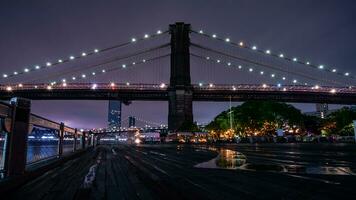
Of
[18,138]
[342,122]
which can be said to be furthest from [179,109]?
[18,138]

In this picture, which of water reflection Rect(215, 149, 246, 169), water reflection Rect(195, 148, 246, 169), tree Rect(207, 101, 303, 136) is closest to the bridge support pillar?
tree Rect(207, 101, 303, 136)

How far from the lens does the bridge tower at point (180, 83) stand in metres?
102

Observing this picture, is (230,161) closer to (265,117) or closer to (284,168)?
(284,168)

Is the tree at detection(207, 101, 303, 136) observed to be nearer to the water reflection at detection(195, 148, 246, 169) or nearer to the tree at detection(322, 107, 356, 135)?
the tree at detection(322, 107, 356, 135)

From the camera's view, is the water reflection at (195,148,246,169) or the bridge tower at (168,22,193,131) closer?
the water reflection at (195,148,246,169)

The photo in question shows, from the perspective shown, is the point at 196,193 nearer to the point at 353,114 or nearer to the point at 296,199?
the point at 296,199

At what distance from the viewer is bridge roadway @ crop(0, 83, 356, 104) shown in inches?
4311

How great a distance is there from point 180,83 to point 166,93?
9770 mm

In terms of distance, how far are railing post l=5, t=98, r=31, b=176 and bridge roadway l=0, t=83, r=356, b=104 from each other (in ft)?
318

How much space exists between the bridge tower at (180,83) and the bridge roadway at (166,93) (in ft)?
12.9

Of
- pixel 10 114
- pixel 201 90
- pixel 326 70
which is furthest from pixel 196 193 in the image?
pixel 326 70

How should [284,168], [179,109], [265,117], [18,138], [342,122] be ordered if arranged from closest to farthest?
[18,138] < [284,168] < [265,117] < [342,122] < [179,109]

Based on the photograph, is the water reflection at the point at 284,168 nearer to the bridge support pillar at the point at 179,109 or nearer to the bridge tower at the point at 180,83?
the bridge tower at the point at 180,83

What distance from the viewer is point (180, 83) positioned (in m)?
106
